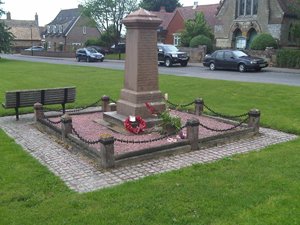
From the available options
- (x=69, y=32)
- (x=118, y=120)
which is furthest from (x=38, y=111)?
(x=69, y=32)

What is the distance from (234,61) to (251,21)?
15.0m

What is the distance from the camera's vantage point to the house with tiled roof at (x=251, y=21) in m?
39.4

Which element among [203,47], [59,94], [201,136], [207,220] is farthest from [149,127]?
[203,47]

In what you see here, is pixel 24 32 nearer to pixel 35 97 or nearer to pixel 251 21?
pixel 251 21

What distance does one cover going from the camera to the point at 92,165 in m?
7.60

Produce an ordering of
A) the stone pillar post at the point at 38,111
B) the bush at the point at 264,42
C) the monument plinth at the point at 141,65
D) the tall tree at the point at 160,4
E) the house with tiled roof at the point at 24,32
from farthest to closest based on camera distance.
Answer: the house with tiled roof at the point at 24,32, the tall tree at the point at 160,4, the bush at the point at 264,42, the stone pillar post at the point at 38,111, the monument plinth at the point at 141,65

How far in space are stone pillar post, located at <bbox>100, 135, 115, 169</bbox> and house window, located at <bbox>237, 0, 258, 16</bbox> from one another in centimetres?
3823

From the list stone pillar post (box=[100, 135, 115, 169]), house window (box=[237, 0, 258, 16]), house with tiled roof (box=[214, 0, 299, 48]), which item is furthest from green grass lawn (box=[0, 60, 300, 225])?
house window (box=[237, 0, 258, 16])

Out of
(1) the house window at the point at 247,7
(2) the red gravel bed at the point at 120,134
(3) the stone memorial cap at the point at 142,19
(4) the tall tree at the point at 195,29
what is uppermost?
(1) the house window at the point at 247,7

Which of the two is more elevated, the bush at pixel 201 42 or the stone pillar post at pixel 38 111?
the bush at pixel 201 42

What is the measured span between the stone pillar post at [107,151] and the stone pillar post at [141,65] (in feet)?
9.26

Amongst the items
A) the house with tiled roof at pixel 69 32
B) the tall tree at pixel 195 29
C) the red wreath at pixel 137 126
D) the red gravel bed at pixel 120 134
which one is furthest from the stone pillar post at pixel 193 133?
the house with tiled roof at pixel 69 32

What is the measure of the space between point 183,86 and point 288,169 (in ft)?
39.2

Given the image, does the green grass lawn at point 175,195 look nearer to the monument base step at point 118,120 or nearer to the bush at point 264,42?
the monument base step at point 118,120
